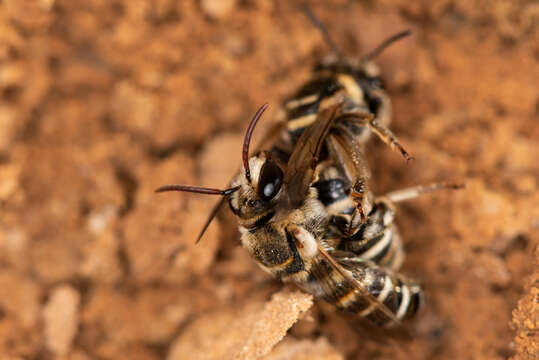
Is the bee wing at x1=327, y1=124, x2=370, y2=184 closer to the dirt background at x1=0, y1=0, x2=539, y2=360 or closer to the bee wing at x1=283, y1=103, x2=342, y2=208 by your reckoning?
the bee wing at x1=283, y1=103, x2=342, y2=208

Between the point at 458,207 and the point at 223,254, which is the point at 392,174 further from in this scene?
the point at 223,254

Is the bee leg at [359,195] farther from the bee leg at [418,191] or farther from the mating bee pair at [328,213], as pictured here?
the bee leg at [418,191]

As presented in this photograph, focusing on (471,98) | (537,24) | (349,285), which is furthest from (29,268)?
(537,24)

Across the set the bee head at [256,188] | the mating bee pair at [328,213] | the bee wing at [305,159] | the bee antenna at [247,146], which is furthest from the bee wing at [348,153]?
the bee antenna at [247,146]

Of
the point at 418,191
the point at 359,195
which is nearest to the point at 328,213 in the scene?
the point at 359,195

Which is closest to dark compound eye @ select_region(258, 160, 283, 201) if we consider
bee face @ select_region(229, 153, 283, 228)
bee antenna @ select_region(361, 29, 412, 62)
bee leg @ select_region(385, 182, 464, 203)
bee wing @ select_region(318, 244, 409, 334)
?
bee face @ select_region(229, 153, 283, 228)

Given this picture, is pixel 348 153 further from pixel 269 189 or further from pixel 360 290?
pixel 360 290
